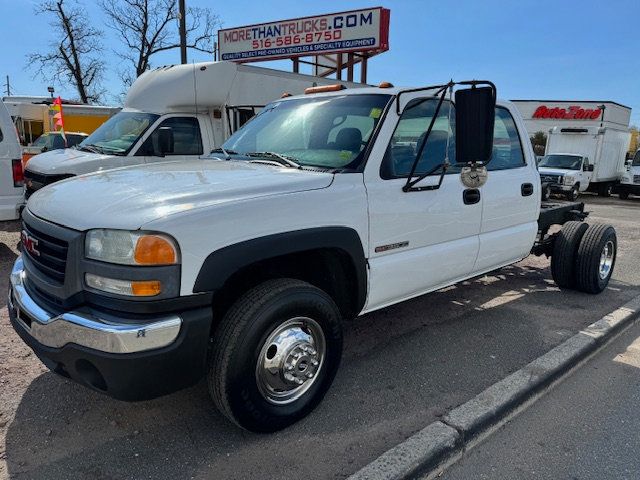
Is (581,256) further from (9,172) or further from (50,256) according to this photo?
(9,172)

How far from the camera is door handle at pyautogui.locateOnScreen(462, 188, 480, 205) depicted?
376 cm

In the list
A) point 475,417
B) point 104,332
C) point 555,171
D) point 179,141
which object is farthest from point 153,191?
point 555,171

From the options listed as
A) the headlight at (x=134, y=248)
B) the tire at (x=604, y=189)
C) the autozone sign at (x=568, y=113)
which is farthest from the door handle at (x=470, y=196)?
the autozone sign at (x=568, y=113)

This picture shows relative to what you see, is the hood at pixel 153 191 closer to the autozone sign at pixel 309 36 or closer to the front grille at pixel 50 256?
the front grille at pixel 50 256

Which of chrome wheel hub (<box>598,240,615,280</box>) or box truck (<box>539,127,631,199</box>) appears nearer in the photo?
chrome wheel hub (<box>598,240,615,280</box>)

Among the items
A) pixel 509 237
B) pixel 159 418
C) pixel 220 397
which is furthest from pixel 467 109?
pixel 159 418

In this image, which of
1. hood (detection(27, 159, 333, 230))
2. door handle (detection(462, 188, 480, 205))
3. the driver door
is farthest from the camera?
door handle (detection(462, 188, 480, 205))

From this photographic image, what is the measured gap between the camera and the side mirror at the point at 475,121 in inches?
114

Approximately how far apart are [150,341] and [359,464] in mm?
1194

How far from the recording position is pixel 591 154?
20.5m

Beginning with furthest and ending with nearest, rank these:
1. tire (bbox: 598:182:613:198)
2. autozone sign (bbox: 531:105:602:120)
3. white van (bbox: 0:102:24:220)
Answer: autozone sign (bbox: 531:105:602:120) < tire (bbox: 598:182:613:198) < white van (bbox: 0:102:24:220)

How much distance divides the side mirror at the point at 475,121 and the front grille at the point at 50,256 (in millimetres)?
2218

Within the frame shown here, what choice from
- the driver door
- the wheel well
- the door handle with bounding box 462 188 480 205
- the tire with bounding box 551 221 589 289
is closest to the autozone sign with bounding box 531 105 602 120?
the tire with bounding box 551 221 589 289

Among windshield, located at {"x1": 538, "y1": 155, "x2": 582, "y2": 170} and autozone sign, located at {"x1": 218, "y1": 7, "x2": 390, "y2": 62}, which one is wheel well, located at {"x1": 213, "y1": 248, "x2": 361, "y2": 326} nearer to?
autozone sign, located at {"x1": 218, "y1": 7, "x2": 390, "y2": 62}
